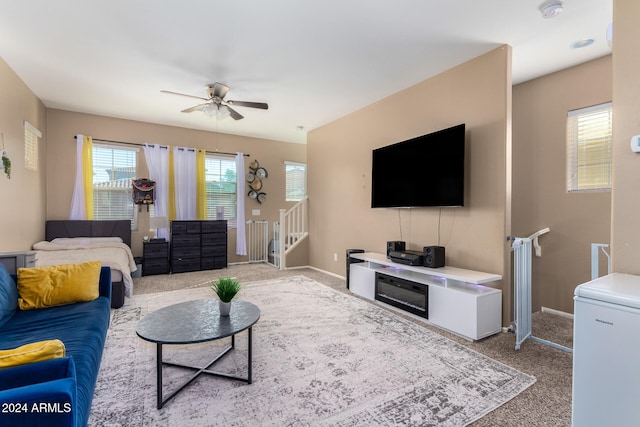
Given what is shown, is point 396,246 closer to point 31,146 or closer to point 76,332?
point 76,332

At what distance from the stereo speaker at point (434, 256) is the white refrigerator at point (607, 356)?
1963 mm

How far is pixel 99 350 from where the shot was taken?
1.92 metres

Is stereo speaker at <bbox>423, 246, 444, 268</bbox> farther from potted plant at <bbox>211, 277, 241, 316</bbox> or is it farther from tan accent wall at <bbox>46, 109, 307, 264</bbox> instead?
tan accent wall at <bbox>46, 109, 307, 264</bbox>

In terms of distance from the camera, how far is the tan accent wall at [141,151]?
205 inches

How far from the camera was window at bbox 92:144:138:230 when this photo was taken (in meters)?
5.54

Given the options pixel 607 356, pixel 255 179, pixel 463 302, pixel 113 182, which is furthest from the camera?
pixel 255 179

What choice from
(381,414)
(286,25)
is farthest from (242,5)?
(381,414)

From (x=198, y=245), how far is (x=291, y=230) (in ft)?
6.07

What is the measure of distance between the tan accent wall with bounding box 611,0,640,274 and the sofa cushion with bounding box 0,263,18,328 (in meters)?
3.81

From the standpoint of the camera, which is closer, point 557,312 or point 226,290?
point 226,290

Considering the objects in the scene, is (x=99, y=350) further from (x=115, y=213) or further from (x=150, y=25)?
(x=115, y=213)

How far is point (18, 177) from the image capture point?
392 cm

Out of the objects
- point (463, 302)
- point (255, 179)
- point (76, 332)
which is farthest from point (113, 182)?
point (463, 302)

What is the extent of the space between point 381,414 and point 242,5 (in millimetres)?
3119
